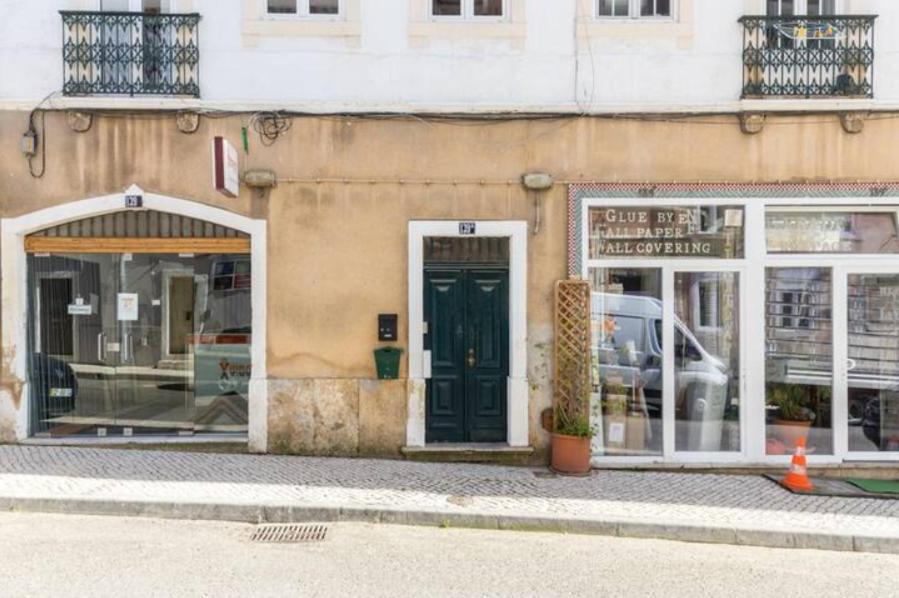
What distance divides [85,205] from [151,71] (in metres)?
1.77

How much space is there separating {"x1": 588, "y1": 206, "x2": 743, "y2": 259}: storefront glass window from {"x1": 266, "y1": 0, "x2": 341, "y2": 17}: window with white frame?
13.0 ft

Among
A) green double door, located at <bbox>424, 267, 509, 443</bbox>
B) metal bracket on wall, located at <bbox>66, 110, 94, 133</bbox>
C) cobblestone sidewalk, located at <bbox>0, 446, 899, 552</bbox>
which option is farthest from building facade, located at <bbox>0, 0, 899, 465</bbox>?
cobblestone sidewalk, located at <bbox>0, 446, 899, 552</bbox>

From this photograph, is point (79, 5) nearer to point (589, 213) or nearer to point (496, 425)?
point (589, 213)

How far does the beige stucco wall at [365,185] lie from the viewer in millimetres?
7734

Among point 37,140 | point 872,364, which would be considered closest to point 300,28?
point 37,140

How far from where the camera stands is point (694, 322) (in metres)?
7.88

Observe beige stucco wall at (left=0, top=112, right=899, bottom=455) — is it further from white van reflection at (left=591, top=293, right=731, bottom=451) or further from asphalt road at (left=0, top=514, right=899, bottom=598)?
asphalt road at (left=0, top=514, right=899, bottom=598)

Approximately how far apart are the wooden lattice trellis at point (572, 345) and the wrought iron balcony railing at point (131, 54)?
4.97m

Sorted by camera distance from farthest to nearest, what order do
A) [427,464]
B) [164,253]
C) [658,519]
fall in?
[164,253]
[427,464]
[658,519]

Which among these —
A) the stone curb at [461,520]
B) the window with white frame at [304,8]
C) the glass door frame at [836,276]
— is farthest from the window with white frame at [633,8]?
the stone curb at [461,520]

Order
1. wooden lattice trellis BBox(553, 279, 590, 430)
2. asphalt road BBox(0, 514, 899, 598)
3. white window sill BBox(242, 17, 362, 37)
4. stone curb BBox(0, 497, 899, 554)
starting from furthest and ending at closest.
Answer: white window sill BBox(242, 17, 362, 37), wooden lattice trellis BBox(553, 279, 590, 430), stone curb BBox(0, 497, 899, 554), asphalt road BBox(0, 514, 899, 598)

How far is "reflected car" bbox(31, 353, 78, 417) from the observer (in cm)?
795

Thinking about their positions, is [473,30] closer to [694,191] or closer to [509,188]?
[509,188]

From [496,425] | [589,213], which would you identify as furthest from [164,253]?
[589,213]
